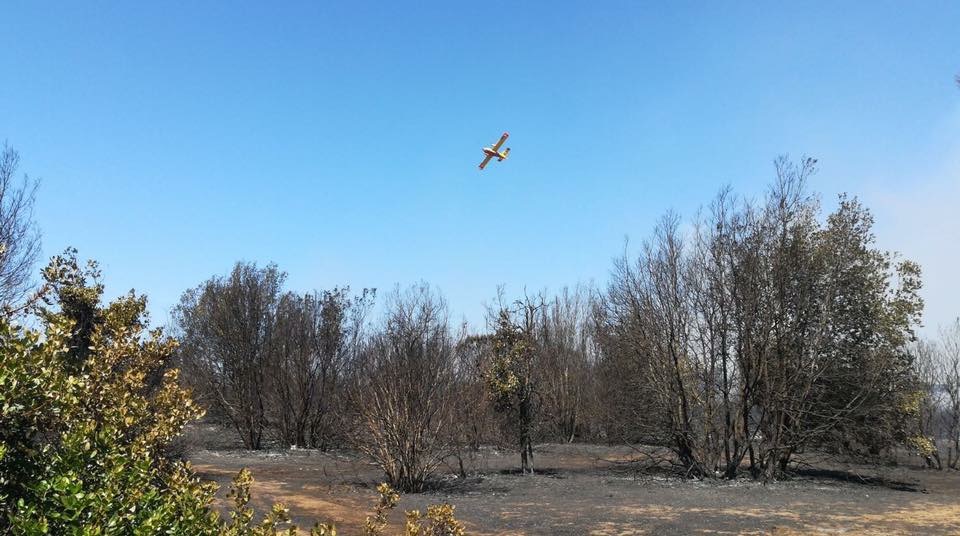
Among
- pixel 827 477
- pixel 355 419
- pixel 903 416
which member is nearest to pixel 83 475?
pixel 355 419

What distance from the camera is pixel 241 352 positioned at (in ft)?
81.6

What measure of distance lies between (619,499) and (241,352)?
57.4ft

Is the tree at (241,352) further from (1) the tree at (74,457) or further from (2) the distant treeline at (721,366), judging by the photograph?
(1) the tree at (74,457)

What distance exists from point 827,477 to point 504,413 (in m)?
9.63

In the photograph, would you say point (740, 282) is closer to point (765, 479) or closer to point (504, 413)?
point (765, 479)

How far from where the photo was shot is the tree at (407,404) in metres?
13.8

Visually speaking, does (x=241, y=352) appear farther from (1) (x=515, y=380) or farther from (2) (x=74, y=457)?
(2) (x=74, y=457)

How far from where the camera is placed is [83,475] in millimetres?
2545

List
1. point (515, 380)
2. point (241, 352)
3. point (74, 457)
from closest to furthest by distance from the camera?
1. point (74, 457)
2. point (515, 380)
3. point (241, 352)

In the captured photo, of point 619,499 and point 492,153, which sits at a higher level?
point 492,153

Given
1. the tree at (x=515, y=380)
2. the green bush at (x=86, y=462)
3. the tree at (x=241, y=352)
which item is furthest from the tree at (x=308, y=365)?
the green bush at (x=86, y=462)

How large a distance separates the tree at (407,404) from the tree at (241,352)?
37.4ft

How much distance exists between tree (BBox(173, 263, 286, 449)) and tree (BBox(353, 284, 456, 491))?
1139 cm

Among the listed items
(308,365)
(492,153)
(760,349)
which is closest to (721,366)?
(760,349)
